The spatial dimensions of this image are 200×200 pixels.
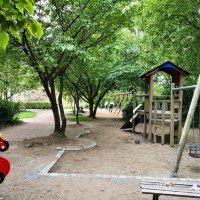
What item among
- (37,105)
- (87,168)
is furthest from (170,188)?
(37,105)

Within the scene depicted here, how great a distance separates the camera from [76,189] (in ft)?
15.3

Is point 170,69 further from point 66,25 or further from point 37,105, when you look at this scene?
point 37,105

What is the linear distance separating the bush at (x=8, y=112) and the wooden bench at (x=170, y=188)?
41.6ft

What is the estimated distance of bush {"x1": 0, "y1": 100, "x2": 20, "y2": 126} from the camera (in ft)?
48.3

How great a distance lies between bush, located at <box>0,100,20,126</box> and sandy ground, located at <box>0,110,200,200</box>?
20.8 feet

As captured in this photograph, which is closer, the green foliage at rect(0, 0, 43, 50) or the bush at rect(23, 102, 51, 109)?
the green foliage at rect(0, 0, 43, 50)

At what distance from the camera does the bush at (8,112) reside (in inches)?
579

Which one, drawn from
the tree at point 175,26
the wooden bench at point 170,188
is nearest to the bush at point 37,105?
the tree at point 175,26

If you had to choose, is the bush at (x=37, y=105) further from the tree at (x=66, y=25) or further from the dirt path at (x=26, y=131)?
the tree at (x=66, y=25)

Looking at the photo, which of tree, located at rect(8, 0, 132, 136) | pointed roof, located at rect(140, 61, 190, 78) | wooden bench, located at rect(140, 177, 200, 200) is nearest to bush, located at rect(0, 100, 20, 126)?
tree, located at rect(8, 0, 132, 136)

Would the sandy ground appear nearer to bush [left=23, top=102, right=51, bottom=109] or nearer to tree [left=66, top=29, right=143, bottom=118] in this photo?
tree [left=66, top=29, right=143, bottom=118]

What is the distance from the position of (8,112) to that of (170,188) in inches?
527

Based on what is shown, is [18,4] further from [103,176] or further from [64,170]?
[64,170]

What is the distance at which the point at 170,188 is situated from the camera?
10.9ft
